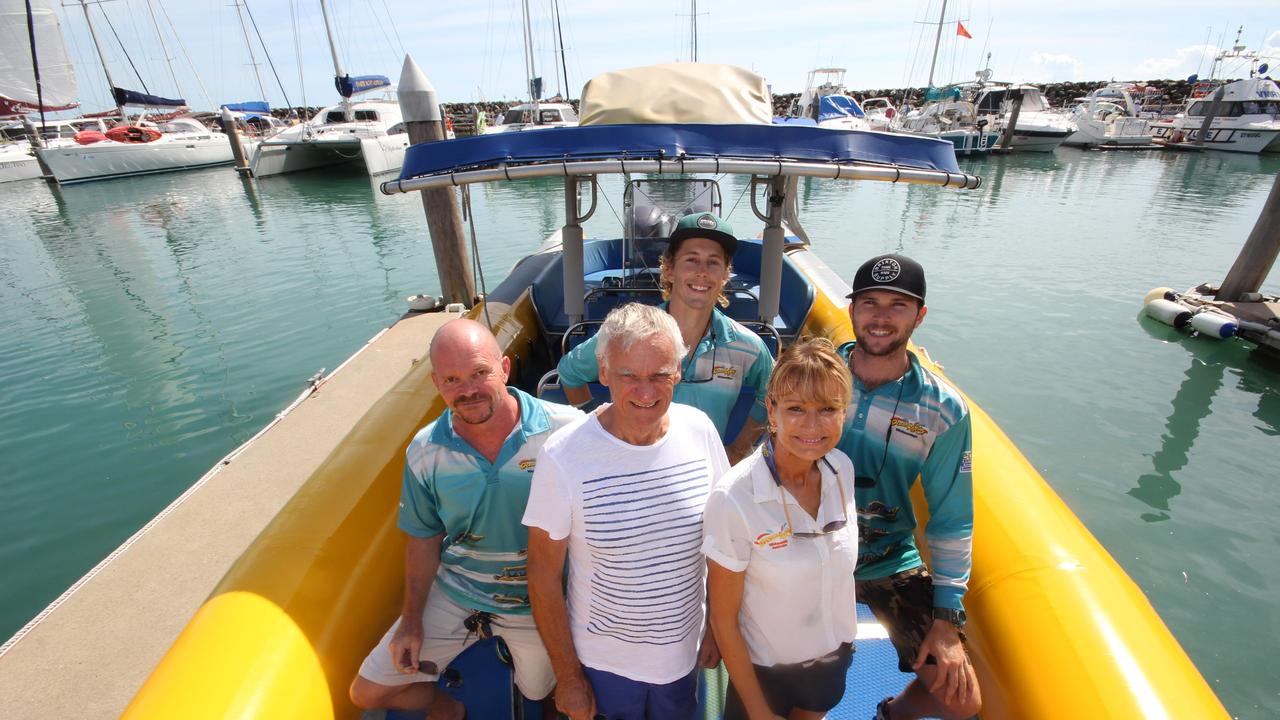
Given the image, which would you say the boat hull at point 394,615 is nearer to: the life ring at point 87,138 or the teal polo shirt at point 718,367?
the teal polo shirt at point 718,367

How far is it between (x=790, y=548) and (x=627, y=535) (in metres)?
0.41

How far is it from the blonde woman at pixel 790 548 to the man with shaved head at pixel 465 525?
0.66m

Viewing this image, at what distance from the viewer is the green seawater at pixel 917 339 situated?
440 cm

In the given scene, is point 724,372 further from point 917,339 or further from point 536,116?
point 536,116

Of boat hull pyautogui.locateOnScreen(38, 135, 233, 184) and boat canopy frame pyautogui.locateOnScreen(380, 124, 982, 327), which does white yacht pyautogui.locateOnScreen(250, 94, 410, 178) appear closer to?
boat hull pyautogui.locateOnScreen(38, 135, 233, 184)

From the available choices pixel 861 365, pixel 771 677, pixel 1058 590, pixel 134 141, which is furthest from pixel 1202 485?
pixel 134 141

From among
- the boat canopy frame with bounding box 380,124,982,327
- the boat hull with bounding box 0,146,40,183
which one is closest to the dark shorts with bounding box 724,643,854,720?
the boat canopy frame with bounding box 380,124,982,327

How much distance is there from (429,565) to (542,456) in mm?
685

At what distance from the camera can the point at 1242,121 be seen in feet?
91.5

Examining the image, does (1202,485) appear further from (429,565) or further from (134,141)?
(134,141)

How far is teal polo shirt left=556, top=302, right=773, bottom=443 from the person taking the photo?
2311 millimetres

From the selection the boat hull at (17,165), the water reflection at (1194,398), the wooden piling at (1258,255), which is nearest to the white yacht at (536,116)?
→ the boat hull at (17,165)

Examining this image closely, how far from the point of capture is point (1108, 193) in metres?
18.7

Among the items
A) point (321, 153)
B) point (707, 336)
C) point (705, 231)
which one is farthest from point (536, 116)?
point (707, 336)
